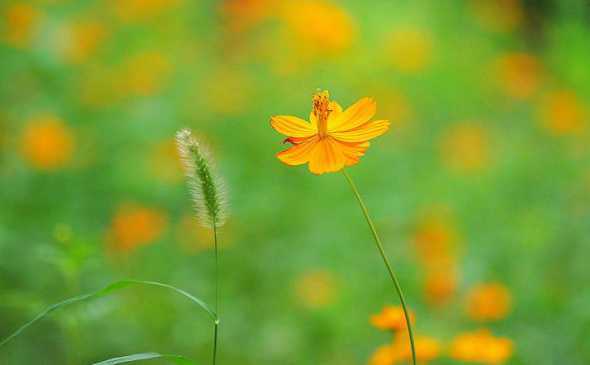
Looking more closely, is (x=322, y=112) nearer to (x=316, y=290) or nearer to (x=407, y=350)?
(x=407, y=350)

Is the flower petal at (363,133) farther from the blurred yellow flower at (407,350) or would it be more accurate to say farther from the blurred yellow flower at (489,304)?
the blurred yellow flower at (489,304)

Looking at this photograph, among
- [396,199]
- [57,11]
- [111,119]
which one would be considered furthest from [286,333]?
[57,11]

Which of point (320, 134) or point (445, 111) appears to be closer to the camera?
point (320, 134)

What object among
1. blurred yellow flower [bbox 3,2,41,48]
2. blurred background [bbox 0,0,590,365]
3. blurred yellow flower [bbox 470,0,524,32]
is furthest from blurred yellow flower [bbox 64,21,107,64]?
blurred yellow flower [bbox 470,0,524,32]

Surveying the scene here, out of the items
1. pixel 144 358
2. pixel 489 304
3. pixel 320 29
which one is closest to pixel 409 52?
pixel 320 29

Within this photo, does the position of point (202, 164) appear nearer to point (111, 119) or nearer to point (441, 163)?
point (111, 119)

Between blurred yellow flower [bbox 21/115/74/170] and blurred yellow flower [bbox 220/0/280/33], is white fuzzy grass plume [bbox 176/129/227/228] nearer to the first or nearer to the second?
blurred yellow flower [bbox 21/115/74/170]

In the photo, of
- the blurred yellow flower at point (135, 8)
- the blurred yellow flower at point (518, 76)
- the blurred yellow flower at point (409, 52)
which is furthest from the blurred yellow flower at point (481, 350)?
the blurred yellow flower at point (518, 76)
